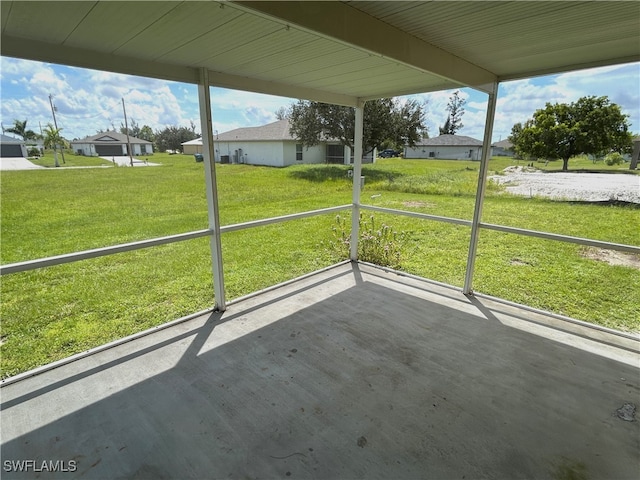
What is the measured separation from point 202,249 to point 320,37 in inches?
190

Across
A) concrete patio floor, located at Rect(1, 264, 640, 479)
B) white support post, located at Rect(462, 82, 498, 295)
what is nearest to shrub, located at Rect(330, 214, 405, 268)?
white support post, located at Rect(462, 82, 498, 295)

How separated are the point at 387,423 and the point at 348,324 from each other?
1.21m

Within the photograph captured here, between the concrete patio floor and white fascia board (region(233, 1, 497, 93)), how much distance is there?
86.8 inches

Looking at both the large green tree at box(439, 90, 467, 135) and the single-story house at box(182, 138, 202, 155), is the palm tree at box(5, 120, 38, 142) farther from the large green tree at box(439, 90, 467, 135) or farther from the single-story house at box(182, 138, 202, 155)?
the large green tree at box(439, 90, 467, 135)

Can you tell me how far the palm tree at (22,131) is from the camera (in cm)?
933

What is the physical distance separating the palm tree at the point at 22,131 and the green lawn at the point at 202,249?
1383 mm

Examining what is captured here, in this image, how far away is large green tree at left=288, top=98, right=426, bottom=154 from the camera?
1266 cm

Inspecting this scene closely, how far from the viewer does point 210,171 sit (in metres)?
2.90

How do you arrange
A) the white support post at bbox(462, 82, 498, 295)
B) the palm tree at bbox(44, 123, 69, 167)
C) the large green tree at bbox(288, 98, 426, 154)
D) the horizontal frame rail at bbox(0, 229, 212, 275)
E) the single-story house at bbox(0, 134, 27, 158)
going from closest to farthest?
1. the horizontal frame rail at bbox(0, 229, 212, 275)
2. the white support post at bbox(462, 82, 498, 295)
3. the single-story house at bbox(0, 134, 27, 158)
4. the palm tree at bbox(44, 123, 69, 167)
5. the large green tree at bbox(288, 98, 426, 154)

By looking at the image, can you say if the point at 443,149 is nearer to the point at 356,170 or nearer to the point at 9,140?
the point at 356,170

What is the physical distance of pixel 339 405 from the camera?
2.07 m

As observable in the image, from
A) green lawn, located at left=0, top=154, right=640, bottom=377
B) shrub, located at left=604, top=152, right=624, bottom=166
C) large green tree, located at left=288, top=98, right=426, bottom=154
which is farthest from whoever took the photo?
large green tree, located at left=288, top=98, right=426, bottom=154

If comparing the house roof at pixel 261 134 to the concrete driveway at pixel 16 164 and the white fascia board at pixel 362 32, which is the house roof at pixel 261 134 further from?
the white fascia board at pixel 362 32

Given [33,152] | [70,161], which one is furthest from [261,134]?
[33,152]
